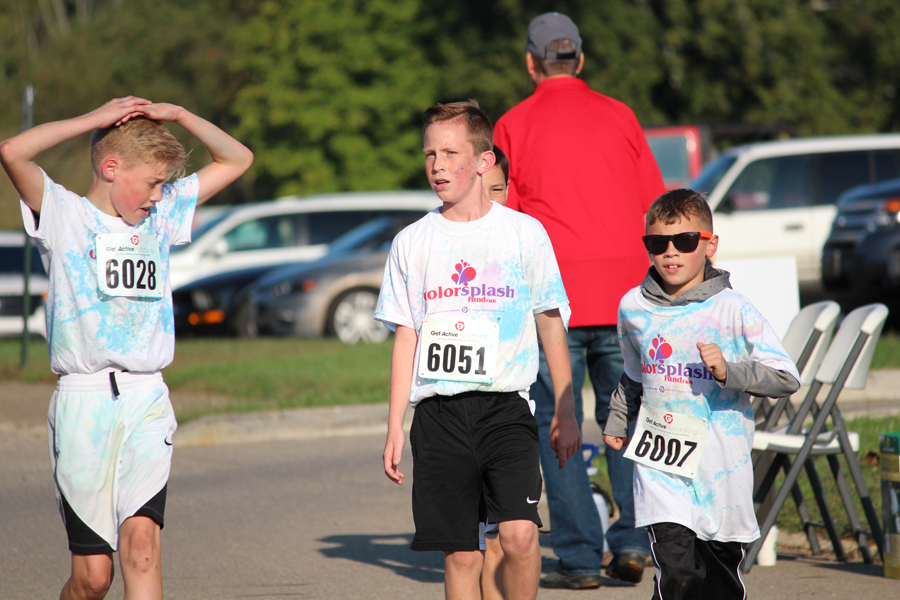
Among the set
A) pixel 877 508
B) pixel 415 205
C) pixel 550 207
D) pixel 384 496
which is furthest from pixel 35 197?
pixel 415 205

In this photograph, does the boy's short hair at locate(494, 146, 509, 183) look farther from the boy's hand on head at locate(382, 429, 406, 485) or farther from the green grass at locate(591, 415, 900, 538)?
the green grass at locate(591, 415, 900, 538)

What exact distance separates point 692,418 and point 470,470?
74 cm

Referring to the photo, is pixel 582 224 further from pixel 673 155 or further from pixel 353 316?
pixel 673 155

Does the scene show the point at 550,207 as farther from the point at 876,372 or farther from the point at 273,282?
the point at 273,282

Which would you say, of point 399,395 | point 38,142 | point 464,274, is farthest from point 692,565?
point 38,142

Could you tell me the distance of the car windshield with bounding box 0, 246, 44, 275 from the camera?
57.0ft

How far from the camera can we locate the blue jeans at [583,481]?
4586mm

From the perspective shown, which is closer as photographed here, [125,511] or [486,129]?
[125,511]

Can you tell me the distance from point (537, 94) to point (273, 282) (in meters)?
9.58

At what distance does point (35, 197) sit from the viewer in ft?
11.9

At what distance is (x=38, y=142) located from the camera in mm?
3609

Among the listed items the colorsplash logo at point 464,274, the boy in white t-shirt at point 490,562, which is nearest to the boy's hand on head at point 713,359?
the colorsplash logo at point 464,274

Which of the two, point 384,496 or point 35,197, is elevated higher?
point 35,197

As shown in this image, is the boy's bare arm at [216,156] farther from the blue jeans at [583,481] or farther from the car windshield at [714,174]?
the car windshield at [714,174]
